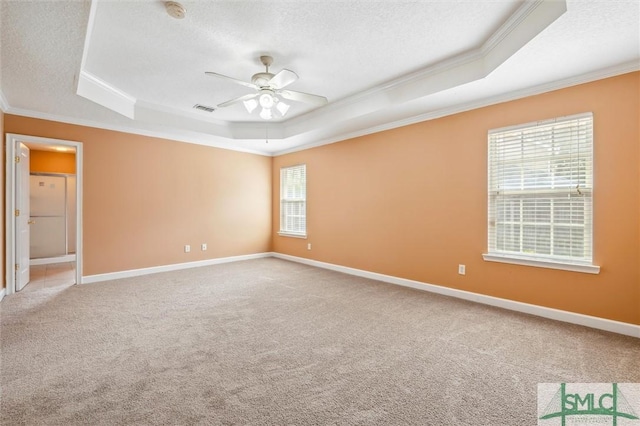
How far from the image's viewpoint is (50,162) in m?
6.38

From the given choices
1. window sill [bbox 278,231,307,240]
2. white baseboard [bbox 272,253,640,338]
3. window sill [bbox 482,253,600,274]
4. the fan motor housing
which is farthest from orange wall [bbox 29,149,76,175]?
window sill [bbox 482,253,600,274]

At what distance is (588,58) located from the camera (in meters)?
2.62

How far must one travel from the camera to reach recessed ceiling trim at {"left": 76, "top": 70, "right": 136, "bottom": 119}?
A: 11.3ft

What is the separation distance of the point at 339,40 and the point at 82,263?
485 centimetres

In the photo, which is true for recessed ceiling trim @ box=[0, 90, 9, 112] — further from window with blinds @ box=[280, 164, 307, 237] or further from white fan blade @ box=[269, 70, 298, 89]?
window with blinds @ box=[280, 164, 307, 237]

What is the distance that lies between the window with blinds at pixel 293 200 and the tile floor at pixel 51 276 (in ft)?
12.9

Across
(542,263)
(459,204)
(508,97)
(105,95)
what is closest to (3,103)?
(105,95)

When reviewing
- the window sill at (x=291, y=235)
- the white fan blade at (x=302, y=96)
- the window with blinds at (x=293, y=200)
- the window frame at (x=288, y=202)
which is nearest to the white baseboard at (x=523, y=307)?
the window sill at (x=291, y=235)

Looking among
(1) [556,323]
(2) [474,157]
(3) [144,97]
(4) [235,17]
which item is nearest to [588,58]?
(2) [474,157]

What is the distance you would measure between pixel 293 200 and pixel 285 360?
14.8 ft

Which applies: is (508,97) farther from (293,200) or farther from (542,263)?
(293,200)

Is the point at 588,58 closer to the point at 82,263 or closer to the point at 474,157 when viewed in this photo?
the point at 474,157

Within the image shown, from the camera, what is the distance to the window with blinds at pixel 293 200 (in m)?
6.30

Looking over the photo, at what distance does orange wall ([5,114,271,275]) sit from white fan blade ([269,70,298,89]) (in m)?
3.27
